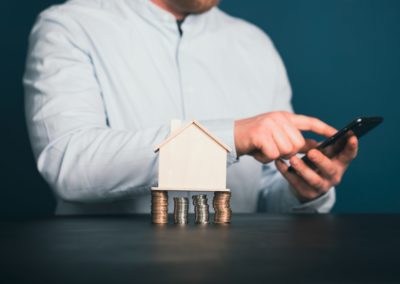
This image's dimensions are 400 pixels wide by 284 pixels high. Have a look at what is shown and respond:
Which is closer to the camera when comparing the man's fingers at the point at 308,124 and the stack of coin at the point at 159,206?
the stack of coin at the point at 159,206

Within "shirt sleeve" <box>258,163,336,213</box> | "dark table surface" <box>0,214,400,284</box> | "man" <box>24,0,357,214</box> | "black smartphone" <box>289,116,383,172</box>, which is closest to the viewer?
"dark table surface" <box>0,214,400,284</box>

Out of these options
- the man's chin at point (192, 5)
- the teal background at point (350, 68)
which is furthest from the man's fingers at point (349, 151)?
the teal background at point (350, 68)

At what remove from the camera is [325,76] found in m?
2.19

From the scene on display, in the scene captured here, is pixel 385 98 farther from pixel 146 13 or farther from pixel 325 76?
pixel 146 13

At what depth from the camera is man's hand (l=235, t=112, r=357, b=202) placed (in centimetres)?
107

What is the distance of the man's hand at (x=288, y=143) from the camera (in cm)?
107

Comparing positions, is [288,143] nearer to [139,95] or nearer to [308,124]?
[308,124]

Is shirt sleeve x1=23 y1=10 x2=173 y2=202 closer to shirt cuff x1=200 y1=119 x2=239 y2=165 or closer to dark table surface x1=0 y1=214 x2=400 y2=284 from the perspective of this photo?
shirt cuff x1=200 y1=119 x2=239 y2=165

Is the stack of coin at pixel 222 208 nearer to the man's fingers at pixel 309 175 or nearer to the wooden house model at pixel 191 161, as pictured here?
the wooden house model at pixel 191 161

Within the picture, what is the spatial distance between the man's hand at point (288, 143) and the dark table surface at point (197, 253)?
8.2 inches

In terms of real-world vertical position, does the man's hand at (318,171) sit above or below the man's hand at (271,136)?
below

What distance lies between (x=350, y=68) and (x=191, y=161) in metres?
1.41

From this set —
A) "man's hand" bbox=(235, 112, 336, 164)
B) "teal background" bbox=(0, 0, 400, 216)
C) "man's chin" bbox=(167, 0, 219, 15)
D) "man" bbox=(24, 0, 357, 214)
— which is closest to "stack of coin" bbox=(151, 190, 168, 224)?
"man's hand" bbox=(235, 112, 336, 164)

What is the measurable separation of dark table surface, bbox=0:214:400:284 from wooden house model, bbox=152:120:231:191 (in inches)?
3.1
